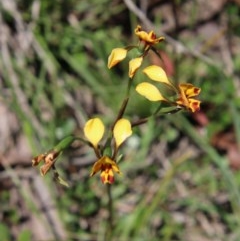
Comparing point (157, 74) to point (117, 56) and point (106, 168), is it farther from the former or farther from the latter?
point (106, 168)

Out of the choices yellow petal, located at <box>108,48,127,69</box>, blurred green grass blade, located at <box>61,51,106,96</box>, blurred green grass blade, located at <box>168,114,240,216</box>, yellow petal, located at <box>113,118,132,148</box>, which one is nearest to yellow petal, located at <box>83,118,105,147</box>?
yellow petal, located at <box>113,118,132,148</box>

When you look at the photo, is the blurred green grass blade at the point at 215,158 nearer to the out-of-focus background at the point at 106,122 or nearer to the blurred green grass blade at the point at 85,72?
the out-of-focus background at the point at 106,122

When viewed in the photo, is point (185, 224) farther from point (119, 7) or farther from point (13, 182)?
point (119, 7)

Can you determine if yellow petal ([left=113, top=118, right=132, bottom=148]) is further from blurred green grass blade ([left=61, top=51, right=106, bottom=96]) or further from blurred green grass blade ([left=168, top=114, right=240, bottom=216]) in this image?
blurred green grass blade ([left=61, top=51, right=106, bottom=96])

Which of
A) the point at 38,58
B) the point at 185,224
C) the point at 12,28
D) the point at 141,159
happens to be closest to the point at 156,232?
the point at 185,224

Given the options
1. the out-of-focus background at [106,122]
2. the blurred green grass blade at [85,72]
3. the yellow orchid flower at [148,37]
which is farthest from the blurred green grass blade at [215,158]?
the yellow orchid flower at [148,37]
